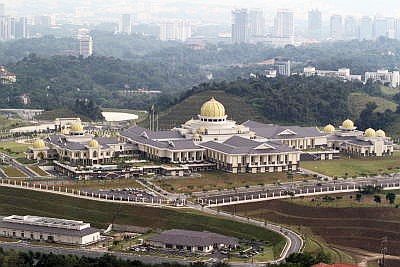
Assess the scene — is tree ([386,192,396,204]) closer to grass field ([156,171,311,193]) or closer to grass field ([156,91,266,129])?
grass field ([156,171,311,193])

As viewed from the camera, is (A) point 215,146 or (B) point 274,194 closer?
(B) point 274,194

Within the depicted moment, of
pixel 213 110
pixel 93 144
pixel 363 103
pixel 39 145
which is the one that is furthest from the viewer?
pixel 363 103

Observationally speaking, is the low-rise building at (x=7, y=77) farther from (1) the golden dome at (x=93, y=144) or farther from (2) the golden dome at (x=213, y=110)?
(1) the golden dome at (x=93, y=144)

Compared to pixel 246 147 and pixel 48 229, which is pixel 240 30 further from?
pixel 48 229

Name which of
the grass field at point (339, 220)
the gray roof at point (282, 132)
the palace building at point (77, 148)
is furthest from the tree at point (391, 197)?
the palace building at point (77, 148)

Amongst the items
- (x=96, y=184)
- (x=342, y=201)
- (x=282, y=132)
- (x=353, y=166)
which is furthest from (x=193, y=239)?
(x=282, y=132)

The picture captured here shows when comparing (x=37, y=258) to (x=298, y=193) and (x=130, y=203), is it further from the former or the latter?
(x=298, y=193)
